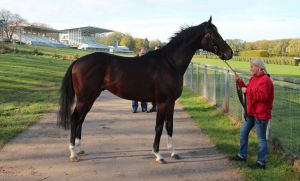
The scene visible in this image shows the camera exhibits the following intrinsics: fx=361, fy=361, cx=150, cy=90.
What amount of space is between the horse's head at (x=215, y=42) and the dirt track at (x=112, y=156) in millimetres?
1789

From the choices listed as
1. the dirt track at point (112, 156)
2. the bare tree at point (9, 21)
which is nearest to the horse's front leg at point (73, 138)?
the dirt track at point (112, 156)

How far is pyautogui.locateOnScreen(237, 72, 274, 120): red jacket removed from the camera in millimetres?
5266

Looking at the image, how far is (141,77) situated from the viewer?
6.09 m

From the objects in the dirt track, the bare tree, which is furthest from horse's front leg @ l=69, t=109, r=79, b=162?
the bare tree

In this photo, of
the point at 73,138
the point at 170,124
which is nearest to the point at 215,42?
the point at 170,124

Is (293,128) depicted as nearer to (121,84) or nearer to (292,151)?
(292,151)

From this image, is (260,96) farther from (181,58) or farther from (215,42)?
(181,58)

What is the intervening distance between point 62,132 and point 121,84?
2.46 m

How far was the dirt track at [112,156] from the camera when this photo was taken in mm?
5227

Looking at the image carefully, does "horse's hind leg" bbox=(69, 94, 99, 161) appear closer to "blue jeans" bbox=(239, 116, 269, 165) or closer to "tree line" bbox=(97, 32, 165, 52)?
"blue jeans" bbox=(239, 116, 269, 165)

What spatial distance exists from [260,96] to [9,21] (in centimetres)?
10364

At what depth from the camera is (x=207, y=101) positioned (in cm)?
1283

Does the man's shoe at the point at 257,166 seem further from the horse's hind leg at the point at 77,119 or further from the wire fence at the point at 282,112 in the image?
the horse's hind leg at the point at 77,119

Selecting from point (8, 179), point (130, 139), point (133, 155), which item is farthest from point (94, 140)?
point (8, 179)
